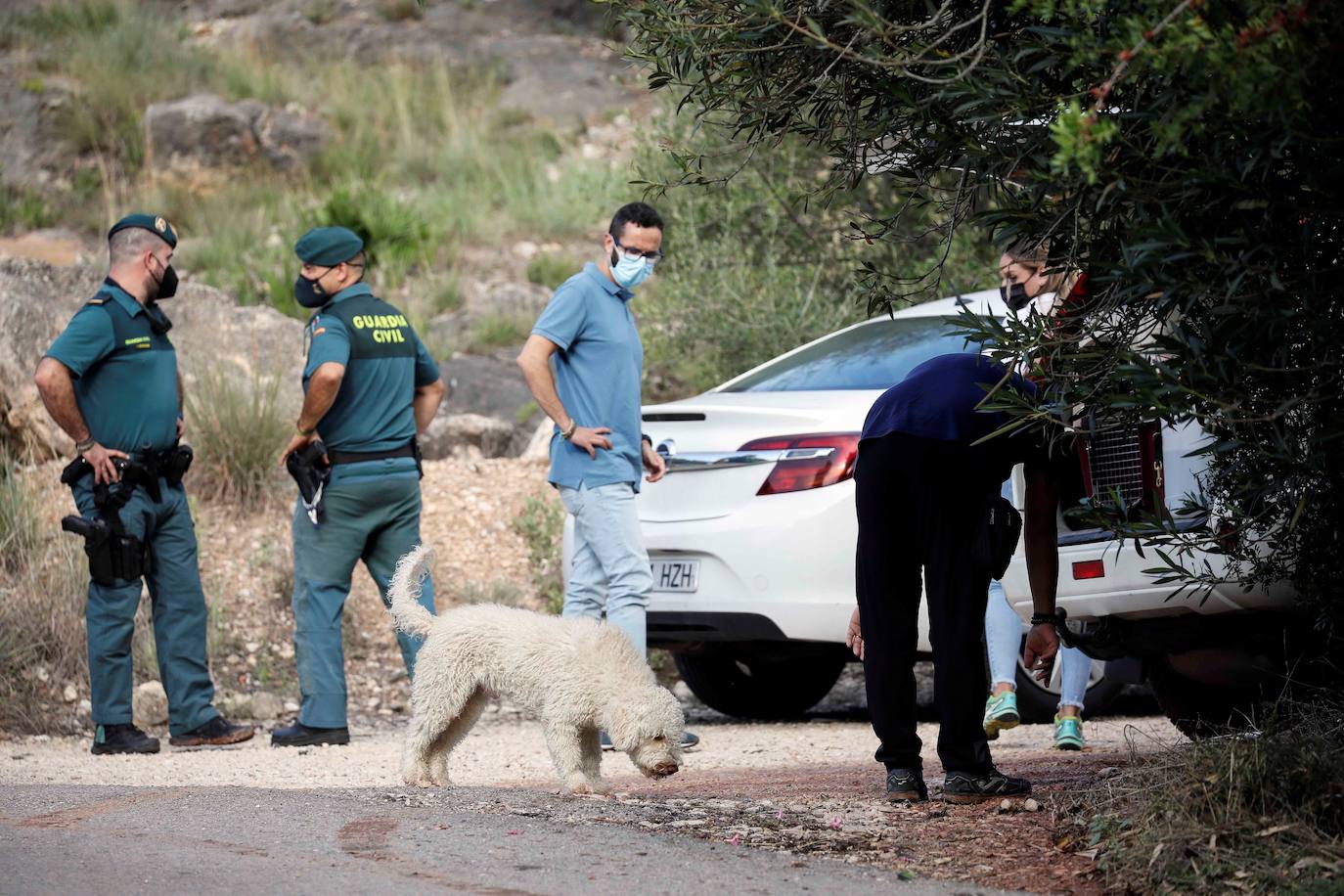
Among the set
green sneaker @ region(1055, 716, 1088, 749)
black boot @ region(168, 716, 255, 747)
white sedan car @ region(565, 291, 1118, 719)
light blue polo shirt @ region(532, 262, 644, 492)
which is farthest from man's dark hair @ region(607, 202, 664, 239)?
black boot @ region(168, 716, 255, 747)

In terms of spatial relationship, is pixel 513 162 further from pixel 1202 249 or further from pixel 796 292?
pixel 1202 249

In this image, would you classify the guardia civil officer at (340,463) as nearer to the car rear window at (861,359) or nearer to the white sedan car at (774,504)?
the white sedan car at (774,504)

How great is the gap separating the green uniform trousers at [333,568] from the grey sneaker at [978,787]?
10.0ft

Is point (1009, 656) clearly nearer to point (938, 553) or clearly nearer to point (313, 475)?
point (938, 553)

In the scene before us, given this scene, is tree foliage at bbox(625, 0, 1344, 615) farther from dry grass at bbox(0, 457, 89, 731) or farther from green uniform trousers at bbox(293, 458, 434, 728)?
dry grass at bbox(0, 457, 89, 731)

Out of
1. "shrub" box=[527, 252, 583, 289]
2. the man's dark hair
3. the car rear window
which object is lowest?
the car rear window

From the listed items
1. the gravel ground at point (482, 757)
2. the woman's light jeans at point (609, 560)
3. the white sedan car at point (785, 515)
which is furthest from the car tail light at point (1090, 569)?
the woman's light jeans at point (609, 560)

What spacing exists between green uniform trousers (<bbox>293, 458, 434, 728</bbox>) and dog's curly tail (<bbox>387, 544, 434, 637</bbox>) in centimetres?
136

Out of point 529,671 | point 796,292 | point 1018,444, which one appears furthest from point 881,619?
point 796,292

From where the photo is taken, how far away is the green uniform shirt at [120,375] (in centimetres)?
735

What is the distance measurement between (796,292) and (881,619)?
22.6 ft

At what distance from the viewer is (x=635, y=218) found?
723 cm

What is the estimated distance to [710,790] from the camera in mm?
5527

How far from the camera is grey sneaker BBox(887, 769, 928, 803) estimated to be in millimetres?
5027
